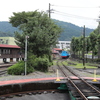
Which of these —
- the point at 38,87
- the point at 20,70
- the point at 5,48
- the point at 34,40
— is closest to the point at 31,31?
the point at 34,40

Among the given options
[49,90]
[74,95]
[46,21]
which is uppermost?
[46,21]

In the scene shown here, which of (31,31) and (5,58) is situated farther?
(5,58)

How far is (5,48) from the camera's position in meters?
37.2

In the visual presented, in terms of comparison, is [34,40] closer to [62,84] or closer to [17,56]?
[62,84]

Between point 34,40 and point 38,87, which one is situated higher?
point 34,40

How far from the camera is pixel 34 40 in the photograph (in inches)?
816

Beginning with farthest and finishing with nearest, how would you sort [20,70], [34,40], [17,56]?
1. [17,56]
2. [34,40]
3. [20,70]

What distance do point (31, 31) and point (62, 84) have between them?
11.3 metres

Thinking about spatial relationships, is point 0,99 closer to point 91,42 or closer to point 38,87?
point 38,87

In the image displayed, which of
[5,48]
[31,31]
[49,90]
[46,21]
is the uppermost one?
[46,21]

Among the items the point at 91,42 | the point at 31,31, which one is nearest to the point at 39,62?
the point at 31,31

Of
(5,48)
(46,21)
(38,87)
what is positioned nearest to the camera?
(38,87)

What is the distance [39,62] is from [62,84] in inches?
361

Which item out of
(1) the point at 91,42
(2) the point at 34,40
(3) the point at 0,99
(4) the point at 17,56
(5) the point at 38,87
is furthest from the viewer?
(1) the point at 91,42
